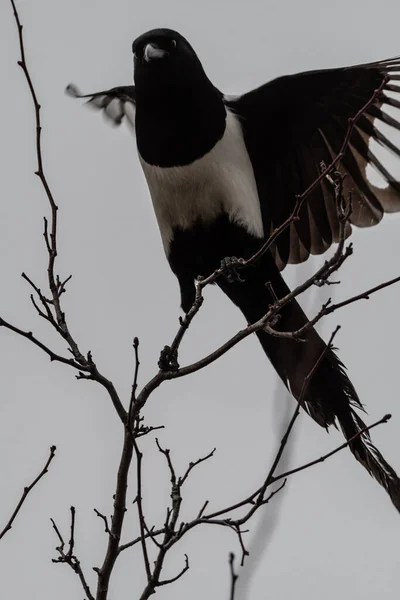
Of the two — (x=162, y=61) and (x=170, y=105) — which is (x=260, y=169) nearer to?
(x=170, y=105)

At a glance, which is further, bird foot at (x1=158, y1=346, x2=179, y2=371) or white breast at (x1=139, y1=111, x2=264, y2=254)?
white breast at (x1=139, y1=111, x2=264, y2=254)

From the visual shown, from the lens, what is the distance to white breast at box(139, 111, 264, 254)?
4023 mm

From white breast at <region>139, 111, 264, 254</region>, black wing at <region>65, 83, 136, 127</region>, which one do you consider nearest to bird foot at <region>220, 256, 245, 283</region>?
white breast at <region>139, 111, 264, 254</region>

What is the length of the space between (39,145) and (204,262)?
4.63ft

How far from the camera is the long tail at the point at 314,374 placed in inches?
143

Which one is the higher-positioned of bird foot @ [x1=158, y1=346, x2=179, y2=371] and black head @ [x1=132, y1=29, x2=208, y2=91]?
black head @ [x1=132, y1=29, x2=208, y2=91]

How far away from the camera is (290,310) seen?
4348 millimetres

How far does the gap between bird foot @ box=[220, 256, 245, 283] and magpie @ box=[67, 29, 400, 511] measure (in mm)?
50

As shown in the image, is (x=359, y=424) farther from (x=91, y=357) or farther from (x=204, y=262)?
(x=91, y=357)

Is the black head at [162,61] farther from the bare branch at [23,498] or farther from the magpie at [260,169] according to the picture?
the bare branch at [23,498]

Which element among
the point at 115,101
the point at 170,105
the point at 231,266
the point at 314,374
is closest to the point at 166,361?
the point at 231,266

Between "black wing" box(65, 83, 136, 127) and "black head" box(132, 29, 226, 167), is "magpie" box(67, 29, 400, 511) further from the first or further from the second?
"black wing" box(65, 83, 136, 127)

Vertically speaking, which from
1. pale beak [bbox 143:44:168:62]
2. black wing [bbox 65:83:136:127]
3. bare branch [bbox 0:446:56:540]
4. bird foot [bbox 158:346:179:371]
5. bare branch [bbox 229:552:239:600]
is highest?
black wing [bbox 65:83:136:127]

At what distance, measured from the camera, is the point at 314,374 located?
4043 mm
